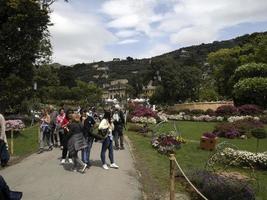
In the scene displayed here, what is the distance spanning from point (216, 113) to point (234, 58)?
113 ft

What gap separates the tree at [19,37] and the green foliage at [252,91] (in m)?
26.7

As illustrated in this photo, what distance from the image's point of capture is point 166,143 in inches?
856

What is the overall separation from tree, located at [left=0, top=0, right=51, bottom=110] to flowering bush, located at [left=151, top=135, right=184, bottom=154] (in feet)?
45.1

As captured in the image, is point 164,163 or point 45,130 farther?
point 45,130

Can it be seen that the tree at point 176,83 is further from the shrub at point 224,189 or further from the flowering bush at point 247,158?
the shrub at point 224,189

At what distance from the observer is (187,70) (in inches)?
3467

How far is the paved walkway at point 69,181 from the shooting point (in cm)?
1133

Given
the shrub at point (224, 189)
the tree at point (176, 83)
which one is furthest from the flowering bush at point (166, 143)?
the tree at point (176, 83)

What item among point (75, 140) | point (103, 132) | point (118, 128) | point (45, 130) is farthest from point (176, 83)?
point (75, 140)

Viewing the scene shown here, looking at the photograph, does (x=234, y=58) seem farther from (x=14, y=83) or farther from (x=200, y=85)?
(x=14, y=83)

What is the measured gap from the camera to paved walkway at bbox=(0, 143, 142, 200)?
11328mm

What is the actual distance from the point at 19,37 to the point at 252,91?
29.9 metres

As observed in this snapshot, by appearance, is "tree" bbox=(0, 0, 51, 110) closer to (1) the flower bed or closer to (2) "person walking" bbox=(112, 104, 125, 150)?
(2) "person walking" bbox=(112, 104, 125, 150)

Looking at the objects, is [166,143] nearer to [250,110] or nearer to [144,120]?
[144,120]
